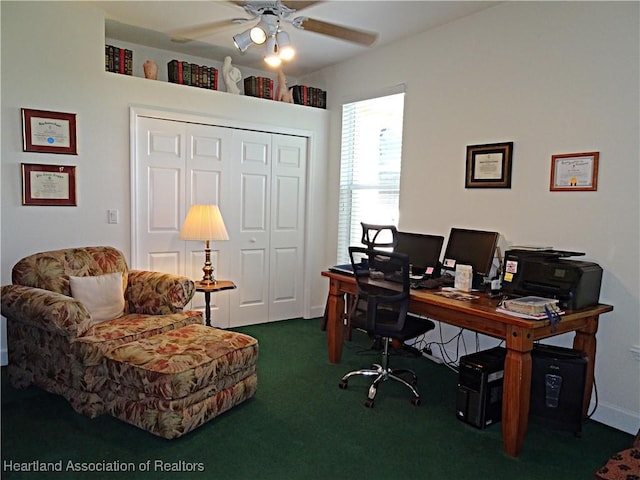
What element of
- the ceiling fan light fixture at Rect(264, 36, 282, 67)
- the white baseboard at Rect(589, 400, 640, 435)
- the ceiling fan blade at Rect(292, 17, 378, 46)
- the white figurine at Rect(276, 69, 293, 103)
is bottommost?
the white baseboard at Rect(589, 400, 640, 435)

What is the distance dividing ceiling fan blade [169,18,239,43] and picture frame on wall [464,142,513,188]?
7.00ft

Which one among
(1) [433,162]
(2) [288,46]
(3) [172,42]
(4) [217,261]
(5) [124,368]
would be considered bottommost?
(5) [124,368]

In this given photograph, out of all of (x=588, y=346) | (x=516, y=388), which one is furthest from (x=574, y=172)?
(x=516, y=388)

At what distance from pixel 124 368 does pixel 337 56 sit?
352 cm

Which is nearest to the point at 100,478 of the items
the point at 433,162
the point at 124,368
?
the point at 124,368

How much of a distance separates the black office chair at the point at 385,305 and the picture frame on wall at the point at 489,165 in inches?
41.8

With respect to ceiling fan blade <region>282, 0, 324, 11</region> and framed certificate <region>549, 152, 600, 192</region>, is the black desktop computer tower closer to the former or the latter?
framed certificate <region>549, 152, 600, 192</region>

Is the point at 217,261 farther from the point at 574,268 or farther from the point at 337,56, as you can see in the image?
Answer: the point at 574,268

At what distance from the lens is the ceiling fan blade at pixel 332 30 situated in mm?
3055

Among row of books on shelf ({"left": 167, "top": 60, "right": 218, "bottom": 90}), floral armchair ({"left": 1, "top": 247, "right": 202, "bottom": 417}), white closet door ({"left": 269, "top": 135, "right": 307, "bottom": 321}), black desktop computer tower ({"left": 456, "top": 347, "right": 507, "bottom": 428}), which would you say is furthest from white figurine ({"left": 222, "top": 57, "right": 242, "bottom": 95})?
black desktop computer tower ({"left": 456, "top": 347, "right": 507, "bottom": 428})

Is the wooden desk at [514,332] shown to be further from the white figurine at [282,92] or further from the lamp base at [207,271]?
the white figurine at [282,92]

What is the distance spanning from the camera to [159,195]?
4.09 metres

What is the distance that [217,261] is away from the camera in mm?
4465

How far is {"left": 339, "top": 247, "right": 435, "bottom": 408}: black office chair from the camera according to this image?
2930 mm
